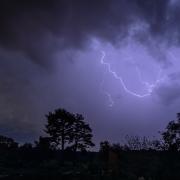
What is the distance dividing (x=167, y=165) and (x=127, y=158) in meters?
5.55

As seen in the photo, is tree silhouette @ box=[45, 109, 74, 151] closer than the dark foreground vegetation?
No

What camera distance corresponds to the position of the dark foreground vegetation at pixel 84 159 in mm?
37562

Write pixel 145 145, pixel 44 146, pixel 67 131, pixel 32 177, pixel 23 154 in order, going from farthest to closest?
pixel 67 131 < pixel 44 146 < pixel 23 154 < pixel 145 145 < pixel 32 177

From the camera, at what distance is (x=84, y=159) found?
57.6 m

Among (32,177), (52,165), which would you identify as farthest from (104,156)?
(32,177)

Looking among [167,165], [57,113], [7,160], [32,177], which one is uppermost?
[57,113]

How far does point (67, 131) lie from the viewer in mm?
71250

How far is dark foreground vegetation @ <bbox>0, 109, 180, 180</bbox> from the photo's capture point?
123 ft

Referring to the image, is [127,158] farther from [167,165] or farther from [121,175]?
[121,175]

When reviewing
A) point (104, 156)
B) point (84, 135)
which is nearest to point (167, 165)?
point (104, 156)

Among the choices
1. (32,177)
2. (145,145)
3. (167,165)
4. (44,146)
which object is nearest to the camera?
(32,177)

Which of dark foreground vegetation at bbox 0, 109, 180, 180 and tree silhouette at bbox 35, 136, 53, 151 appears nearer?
dark foreground vegetation at bbox 0, 109, 180, 180

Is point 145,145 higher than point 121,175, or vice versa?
point 145,145

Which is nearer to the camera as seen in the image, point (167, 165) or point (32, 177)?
point (32, 177)
